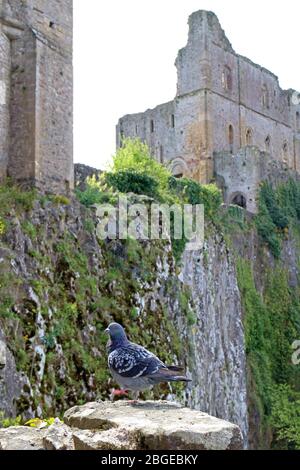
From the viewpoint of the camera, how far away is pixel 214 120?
3659 cm

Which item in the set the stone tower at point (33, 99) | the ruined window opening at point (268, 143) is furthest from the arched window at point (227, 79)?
the stone tower at point (33, 99)

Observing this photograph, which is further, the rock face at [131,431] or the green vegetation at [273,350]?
the green vegetation at [273,350]

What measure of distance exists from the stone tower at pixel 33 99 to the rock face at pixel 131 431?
8.29 meters

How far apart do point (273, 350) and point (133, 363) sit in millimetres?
23966

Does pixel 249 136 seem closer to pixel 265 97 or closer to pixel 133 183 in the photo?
pixel 265 97

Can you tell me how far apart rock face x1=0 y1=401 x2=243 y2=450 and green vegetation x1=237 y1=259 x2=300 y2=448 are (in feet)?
70.1

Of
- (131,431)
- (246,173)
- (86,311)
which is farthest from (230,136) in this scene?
(131,431)

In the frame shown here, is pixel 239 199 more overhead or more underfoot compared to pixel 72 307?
more overhead

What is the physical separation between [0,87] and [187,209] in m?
10.2

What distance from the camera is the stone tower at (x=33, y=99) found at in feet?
46.0

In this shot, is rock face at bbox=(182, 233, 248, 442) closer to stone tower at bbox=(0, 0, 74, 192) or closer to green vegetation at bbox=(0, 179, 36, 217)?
stone tower at bbox=(0, 0, 74, 192)

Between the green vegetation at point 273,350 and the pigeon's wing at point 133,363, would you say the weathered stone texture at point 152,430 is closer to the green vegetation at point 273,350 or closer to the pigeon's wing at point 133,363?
the pigeon's wing at point 133,363
